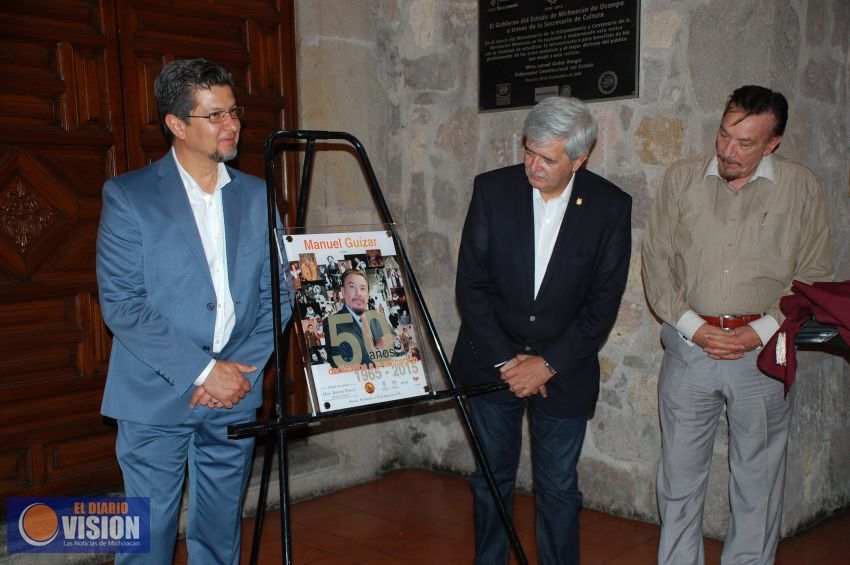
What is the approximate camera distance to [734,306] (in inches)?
111

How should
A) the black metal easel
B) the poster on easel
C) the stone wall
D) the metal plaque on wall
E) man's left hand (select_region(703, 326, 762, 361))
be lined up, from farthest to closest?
the metal plaque on wall, the stone wall, man's left hand (select_region(703, 326, 762, 361)), the poster on easel, the black metal easel

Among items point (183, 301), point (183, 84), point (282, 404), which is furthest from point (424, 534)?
point (183, 84)

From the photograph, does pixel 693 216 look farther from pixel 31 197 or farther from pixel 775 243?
pixel 31 197

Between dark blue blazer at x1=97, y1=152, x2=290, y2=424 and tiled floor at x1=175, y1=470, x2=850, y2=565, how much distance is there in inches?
41.0

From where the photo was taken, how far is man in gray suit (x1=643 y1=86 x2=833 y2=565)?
2.78 metres

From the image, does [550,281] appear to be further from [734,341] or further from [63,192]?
[63,192]

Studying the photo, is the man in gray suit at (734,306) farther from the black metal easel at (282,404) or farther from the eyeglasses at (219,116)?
the eyeglasses at (219,116)

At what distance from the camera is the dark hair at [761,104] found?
2658 millimetres

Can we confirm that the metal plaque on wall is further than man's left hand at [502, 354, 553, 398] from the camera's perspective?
Yes

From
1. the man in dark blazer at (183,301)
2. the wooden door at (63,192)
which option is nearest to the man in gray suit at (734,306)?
the man in dark blazer at (183,301)

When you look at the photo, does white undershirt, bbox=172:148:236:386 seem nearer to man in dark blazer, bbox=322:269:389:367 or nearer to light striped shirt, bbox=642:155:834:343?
man in dark blazer, bbox=322:269:389:367

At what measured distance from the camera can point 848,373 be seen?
3.72 meters

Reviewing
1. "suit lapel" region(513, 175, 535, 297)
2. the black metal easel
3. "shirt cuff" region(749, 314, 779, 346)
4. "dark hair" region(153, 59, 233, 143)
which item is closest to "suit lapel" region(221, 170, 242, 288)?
the black metal easel

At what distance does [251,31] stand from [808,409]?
9.90 feet
